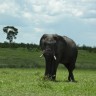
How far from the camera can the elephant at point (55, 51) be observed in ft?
78.0

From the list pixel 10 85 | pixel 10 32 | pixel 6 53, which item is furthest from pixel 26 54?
pixel 10 85

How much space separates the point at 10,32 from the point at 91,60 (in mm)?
44144

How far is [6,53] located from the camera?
68.1 meters

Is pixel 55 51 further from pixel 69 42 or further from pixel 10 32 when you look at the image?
pixel 10 32

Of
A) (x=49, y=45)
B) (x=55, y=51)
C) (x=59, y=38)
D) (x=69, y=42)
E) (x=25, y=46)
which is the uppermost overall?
(x=59, y=38)

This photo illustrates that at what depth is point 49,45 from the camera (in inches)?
936

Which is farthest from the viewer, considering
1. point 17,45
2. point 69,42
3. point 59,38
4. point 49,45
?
point 17,45

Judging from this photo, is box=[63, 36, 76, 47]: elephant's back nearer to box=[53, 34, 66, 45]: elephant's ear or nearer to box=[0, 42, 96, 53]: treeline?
box=[53, 34, 66, 45]: elephant's ear

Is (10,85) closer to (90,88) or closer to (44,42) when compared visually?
(90,88)

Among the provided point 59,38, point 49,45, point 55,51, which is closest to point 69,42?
point 59,38

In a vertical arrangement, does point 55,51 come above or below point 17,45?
above

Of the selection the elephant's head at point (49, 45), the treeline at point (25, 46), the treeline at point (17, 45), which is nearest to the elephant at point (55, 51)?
the elephant's head at point (49, 45)

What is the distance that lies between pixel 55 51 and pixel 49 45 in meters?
0.74

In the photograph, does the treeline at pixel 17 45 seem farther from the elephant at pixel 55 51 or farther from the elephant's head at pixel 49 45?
the elephant's head at pixel 49 45
